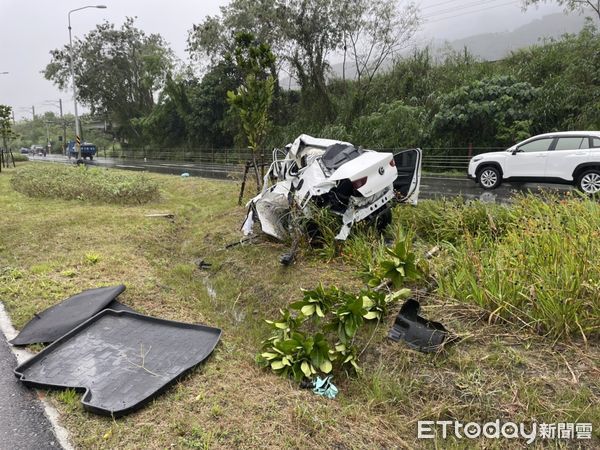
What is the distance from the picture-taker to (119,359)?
3.29 metres

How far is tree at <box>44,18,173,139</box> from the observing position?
141ft

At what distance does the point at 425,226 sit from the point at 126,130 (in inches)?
1873

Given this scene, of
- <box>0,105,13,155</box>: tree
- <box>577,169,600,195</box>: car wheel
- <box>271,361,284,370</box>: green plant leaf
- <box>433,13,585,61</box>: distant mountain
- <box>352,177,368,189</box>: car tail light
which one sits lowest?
<box>271,361,284,370</box>: green plant leaf

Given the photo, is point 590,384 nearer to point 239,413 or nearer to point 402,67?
point 239,413

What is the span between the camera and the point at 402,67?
77.9ft

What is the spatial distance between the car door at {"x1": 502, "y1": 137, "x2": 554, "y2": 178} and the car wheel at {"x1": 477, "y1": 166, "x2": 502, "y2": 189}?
35 centimetres

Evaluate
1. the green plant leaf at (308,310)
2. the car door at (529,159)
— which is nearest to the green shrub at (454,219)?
the green plant leaf at (308,310)

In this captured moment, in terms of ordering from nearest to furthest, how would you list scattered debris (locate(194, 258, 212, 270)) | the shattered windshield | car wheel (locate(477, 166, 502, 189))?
the shattered windshield
scattered debris (locate(194, 258, 212, 270))
car wheel (locate(477, 166, 502, 189))

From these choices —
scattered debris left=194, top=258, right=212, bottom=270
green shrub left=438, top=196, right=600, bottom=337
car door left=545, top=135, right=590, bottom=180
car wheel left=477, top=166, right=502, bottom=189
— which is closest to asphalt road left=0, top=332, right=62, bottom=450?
green shrub left=438, top=196, right=600, bottom=337

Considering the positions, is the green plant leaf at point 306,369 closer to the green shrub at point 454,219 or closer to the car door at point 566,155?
the green shrub at point 454,219

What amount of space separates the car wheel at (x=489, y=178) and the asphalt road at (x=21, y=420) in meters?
12.2

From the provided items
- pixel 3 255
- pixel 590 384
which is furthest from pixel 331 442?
pixel 3 255

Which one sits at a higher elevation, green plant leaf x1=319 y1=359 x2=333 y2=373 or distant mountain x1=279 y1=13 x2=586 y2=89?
distant mountain x1=279 y1=13 x2=586 y2=89

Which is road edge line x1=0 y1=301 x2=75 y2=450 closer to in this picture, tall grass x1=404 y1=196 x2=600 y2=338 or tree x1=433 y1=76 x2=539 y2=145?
tall grass x1=404 y1=196 x2=600 y2=338
